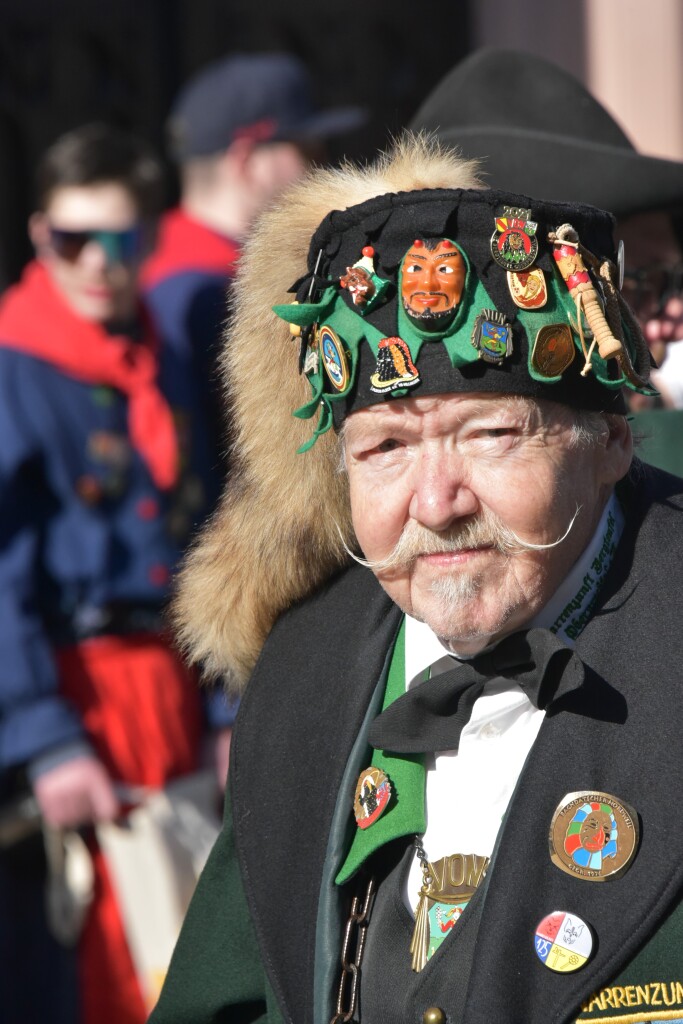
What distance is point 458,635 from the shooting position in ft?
6.89

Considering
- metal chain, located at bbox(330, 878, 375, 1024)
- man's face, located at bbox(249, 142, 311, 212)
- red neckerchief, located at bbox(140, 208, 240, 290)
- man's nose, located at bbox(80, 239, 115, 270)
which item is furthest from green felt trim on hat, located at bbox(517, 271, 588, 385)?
man's face, located at bbox(249, 142, 311, 212)

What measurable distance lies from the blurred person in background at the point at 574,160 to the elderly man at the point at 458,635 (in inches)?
29.1

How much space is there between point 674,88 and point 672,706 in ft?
13.6

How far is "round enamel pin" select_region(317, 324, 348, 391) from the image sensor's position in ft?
7.01

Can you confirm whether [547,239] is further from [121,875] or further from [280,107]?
[280,107]

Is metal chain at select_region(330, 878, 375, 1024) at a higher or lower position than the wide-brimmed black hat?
lower

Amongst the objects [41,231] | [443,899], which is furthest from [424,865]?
[41,231]

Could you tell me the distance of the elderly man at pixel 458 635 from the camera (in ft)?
6.60

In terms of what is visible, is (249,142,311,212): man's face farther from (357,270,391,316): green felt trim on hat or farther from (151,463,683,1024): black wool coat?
(357,270,391,316): green felt trim on hat

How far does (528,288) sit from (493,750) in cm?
66

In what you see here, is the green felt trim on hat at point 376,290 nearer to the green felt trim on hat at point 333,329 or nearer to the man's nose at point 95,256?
the green felt trim on hat at point 333,329

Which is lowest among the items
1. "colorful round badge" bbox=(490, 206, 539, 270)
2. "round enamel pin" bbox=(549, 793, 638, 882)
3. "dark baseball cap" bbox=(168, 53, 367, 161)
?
"round enamel pin" bbox=(549, 793, 638, 882)

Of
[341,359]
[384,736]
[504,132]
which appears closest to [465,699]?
[384,736]

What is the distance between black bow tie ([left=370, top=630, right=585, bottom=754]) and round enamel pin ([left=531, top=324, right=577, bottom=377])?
1.19 feet
